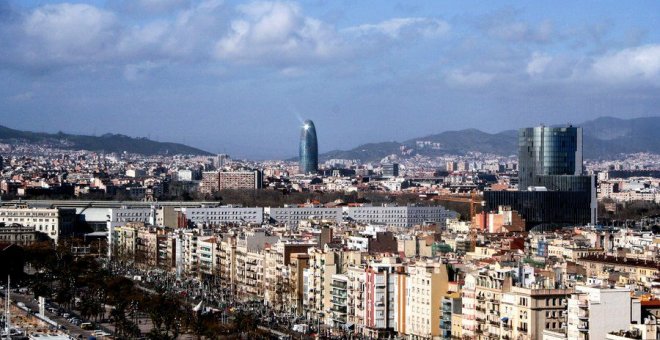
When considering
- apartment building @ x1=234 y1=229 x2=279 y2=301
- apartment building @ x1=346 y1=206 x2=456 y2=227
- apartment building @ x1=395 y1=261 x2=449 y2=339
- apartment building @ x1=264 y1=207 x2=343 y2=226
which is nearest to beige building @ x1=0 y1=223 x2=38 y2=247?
apartment building @ x1=234 y1=229 x2=279 y2=301

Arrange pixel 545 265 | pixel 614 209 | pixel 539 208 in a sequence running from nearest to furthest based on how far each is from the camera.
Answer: pixel 545 265, pixel 539 208, pixel 614 209

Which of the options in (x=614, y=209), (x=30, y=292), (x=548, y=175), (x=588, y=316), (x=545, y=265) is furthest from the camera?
(x=614, y=209)

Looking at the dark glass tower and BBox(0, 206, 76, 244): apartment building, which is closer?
BBox(0, 206, 76, 244): apartment building

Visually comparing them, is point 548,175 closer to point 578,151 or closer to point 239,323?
point 578,151

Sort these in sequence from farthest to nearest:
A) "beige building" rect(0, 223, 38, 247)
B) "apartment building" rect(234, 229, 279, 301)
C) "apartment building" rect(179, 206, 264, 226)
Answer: "apartment building" rect(179, 206, 264, 226) → "beige building" rect(0, 223, 38, 247) → "apartment building" rect(234, 229, 279, 301)

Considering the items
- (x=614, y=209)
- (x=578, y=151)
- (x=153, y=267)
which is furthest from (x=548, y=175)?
(x=153, y=267)

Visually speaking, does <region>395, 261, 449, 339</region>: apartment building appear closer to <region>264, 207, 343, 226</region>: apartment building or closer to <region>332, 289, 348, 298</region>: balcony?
<region>332, 289, 348, 298</region>: balcony

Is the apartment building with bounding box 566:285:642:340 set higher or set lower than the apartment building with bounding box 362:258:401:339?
higher
